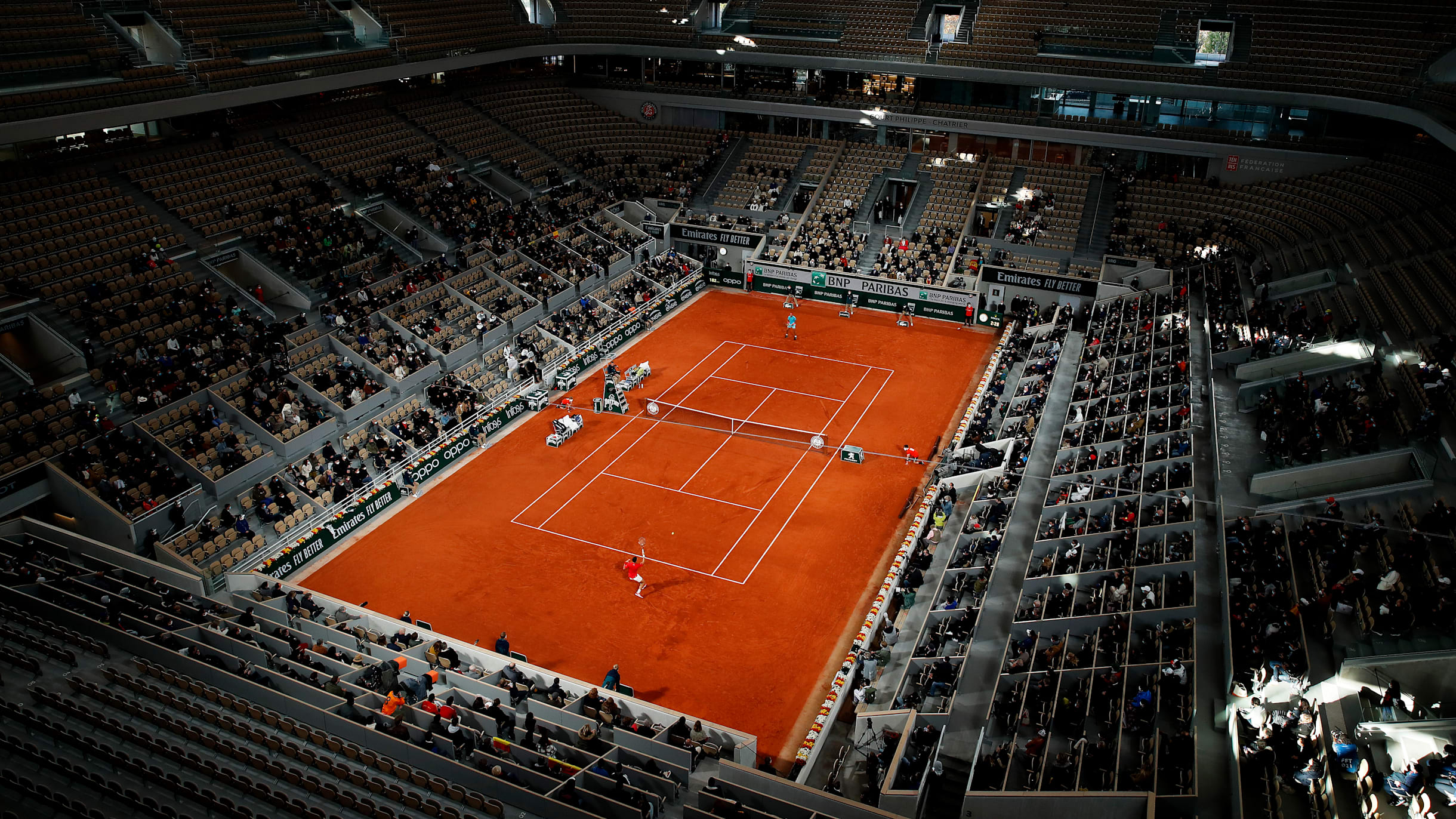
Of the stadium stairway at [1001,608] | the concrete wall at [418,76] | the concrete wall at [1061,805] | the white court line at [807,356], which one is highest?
the concrete wall at [418,76]

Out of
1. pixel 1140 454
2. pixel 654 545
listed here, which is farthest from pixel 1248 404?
pixel 654 545

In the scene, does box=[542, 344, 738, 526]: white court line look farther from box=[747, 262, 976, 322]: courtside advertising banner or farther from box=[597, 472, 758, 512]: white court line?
box=[747, 262, 976, 322]: courtside advertising banner

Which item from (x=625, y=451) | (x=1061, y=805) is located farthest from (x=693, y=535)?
(x=1061, y=805)

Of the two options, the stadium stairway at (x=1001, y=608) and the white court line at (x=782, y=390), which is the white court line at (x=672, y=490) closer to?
the stadium stairway at (x=1001, y=608)

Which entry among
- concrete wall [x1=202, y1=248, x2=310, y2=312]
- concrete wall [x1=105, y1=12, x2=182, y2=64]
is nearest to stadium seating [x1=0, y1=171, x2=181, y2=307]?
concrete wall [x1=202, y1=248, x2=310, y2=312]

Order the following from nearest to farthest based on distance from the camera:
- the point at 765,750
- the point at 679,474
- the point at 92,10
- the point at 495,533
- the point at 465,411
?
the point at 765,750
the point at 495,533
the point at 679,474
the point at 465,411
the point at 92,10

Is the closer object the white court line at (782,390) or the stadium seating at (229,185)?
the stadium seating at (229,185)

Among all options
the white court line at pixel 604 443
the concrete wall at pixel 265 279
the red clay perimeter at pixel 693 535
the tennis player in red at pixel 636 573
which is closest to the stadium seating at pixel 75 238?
the concrete wall at pixel 265 279

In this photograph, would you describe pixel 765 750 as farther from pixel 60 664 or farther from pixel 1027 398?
pixel 1027 398

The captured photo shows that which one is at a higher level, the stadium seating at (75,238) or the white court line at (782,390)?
the stadium seating at (75,238)
